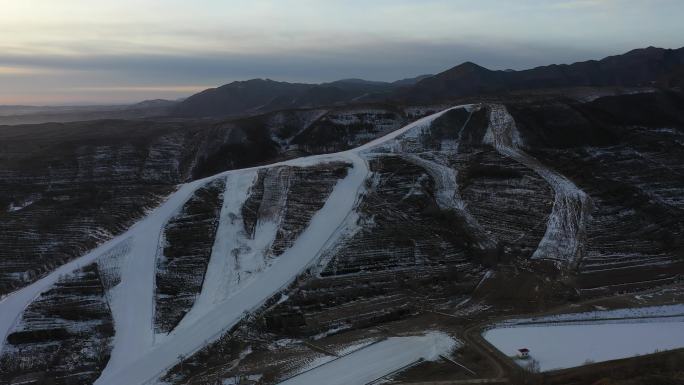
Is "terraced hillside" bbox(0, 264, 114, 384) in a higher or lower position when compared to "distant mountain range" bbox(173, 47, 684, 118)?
lower

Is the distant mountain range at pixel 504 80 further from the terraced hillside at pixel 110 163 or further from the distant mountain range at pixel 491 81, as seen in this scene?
the terraced hillside at pixel 110 163

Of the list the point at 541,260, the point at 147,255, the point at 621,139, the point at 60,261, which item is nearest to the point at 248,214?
the point at 147,255

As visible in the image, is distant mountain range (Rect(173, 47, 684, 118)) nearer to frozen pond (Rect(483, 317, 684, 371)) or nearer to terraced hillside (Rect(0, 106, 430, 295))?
terraced hillside (Rect(0, 106, 430, 295))

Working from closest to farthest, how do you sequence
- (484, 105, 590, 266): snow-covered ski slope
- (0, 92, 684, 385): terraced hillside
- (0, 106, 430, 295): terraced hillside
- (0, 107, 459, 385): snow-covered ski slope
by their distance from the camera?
(0, 107, 459, 385): snow-covered ski slope < (0, 92, 684, 385): terraced hillside < (0, 106, 430, 295): terraced hillside < (484, 105, 590, 266): snow-covered ski slope

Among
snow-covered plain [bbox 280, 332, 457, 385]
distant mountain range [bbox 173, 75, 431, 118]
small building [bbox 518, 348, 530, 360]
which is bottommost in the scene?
snow-covered plain [bbox 280, 332, 457, 385]

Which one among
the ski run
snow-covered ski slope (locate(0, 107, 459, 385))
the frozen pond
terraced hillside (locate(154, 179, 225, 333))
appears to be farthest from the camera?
terraced hillside (locate(154, 179, 225, 333))

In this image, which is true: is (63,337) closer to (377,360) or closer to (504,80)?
(377,360)

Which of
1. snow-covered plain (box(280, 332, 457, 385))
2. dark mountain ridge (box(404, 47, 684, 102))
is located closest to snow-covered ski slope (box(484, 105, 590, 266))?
snow-covered plain (box(280, 332, 457, 385))
